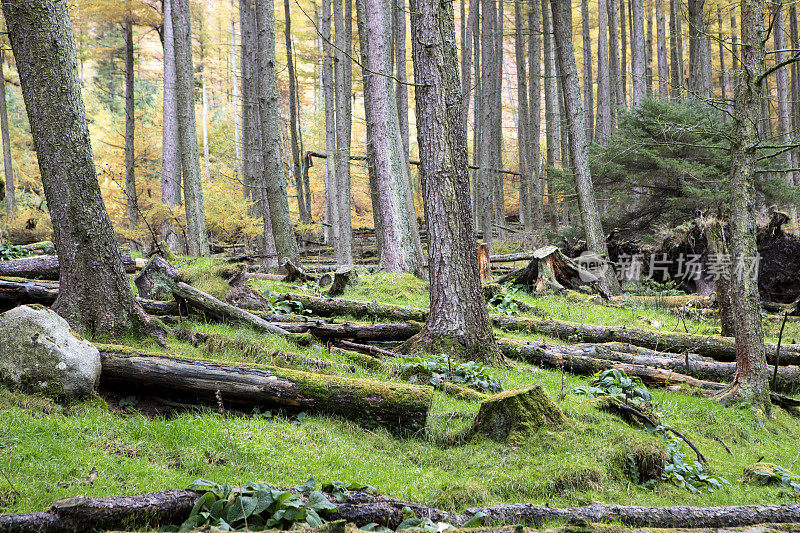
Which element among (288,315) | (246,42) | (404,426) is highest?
(246,42)

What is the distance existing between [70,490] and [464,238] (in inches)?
192

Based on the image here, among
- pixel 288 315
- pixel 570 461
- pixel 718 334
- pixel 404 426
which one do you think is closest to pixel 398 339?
pixel 288 315

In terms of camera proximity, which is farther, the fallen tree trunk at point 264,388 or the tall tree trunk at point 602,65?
the tall tree trunk at point 602,65

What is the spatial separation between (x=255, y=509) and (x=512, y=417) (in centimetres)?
279

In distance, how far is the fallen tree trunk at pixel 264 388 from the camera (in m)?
5.09

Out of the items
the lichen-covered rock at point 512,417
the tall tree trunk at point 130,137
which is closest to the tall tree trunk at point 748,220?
the lichen-covered rock at point 512,417

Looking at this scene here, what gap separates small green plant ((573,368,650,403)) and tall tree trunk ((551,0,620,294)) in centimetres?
702

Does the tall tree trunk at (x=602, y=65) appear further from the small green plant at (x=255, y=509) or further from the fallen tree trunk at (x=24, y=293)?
the small green plant at (x=255, y=509)

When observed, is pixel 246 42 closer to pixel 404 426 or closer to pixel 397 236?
pixel 397 236

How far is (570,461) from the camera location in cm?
468

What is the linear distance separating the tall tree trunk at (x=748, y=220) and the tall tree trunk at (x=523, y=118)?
1597cm

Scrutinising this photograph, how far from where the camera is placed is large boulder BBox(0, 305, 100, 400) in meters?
4.60

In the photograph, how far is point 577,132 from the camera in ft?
46.2

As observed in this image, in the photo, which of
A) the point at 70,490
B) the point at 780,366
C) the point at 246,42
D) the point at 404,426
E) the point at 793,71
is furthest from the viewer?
the point at 793,71
